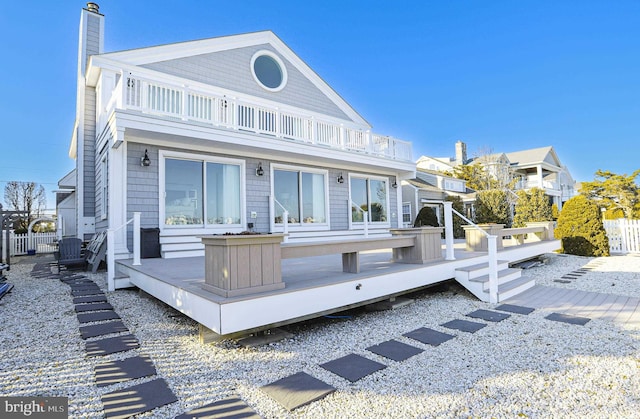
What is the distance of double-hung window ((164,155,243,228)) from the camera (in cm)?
693

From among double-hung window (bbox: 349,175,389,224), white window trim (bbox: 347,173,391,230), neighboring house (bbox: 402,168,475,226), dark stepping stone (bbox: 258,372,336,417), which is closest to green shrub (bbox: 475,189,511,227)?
neighboring house (bbox: 402,168,475,226)

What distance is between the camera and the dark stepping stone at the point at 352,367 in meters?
2.49

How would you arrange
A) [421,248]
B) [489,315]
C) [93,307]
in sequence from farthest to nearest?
[421,248] < [93,307] < [489,315]

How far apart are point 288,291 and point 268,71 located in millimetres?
8543

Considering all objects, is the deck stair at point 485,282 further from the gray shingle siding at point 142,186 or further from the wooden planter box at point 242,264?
the gray shingle siding at point 142,186

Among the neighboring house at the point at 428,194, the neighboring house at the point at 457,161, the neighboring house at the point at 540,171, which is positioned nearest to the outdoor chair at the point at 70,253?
the neighboring house at the point at 428,194

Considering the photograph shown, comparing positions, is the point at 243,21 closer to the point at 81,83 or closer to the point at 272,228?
the point at 81,83

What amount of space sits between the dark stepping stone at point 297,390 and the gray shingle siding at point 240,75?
8384 millimetres

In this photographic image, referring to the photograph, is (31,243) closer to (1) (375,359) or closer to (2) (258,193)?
(2) (258,193)

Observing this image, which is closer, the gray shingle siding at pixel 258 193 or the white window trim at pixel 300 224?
the gray shingle siding at pixel 258 193

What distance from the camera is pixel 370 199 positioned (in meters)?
10.6

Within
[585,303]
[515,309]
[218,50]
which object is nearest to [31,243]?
[218,50]

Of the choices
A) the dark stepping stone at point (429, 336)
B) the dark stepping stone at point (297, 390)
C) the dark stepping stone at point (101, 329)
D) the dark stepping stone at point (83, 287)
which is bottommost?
the dark stepping stone at point (429, 336)

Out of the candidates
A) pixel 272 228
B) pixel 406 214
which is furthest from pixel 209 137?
pixel 406 214
